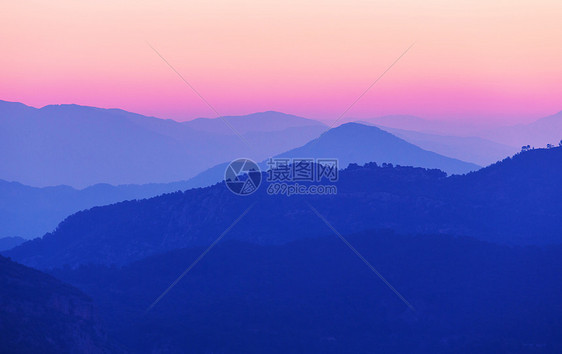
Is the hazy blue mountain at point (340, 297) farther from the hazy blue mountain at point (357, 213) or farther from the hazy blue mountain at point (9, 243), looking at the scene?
the hazy blue mountain at point (9, 243)

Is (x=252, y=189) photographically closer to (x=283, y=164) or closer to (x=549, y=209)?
(x=283, y=164)

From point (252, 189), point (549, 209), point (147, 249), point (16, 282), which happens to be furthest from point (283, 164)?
point (16, 282)
